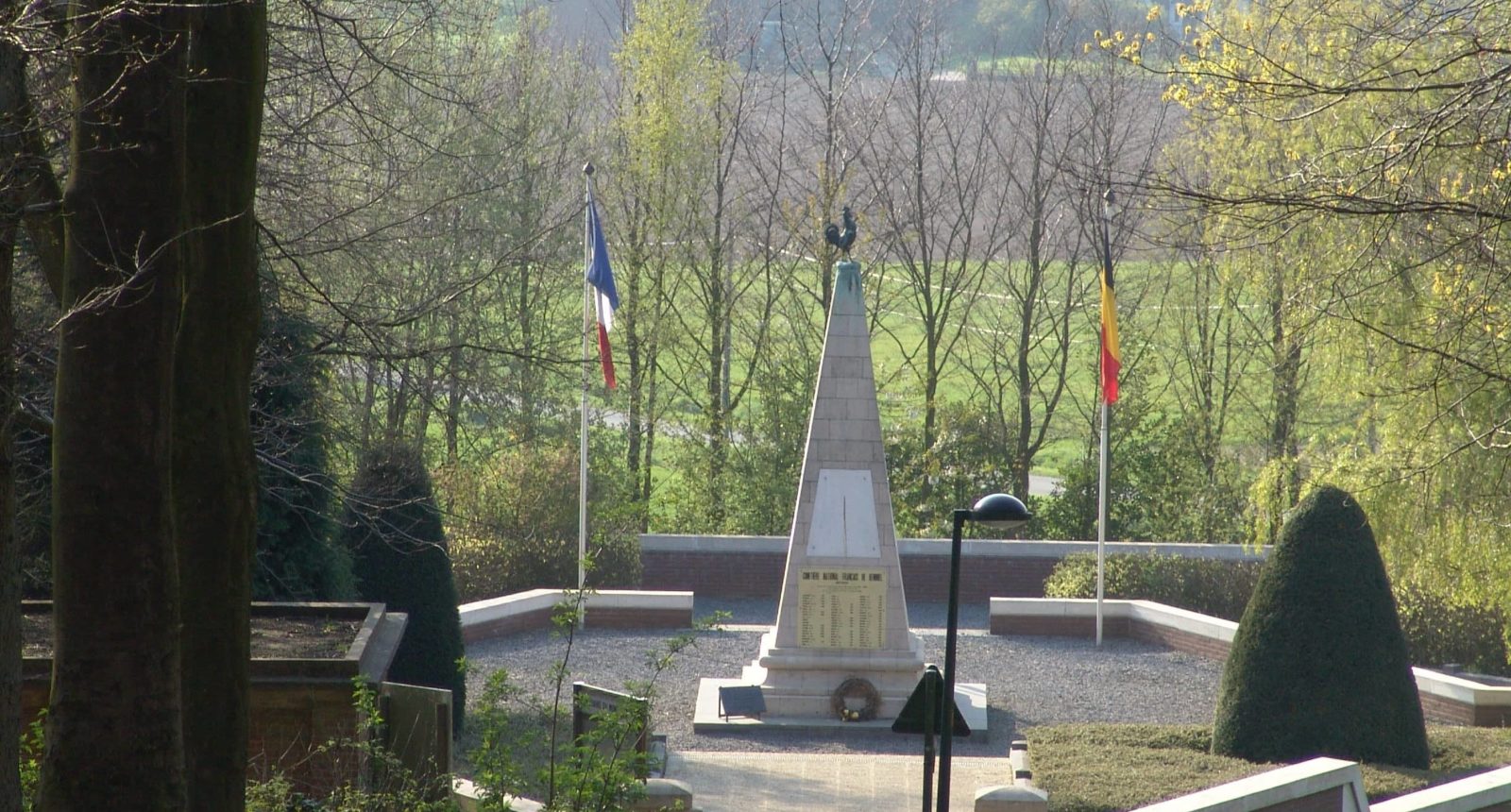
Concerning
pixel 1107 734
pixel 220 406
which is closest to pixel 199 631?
pixel 220 406

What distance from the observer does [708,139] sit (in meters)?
28.9

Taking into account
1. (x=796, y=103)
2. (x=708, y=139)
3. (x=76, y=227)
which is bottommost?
(x=76, y=227)

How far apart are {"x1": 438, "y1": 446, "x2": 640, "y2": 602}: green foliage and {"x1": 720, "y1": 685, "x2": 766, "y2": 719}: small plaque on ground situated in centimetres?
643

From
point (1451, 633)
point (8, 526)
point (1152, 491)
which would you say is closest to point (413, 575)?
point (8, 526)

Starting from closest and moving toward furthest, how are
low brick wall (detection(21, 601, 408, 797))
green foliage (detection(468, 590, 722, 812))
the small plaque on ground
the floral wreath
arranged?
green foliage (detection(468, 590, 722, 812)), low brick wall (detection(21, 601, 408, 797)), the small plaque on ground, the floral wreath

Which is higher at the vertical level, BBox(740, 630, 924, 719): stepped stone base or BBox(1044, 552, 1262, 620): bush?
BBox(1044, 552, 1262, 620): bush

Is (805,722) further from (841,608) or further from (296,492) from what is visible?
(296,492)

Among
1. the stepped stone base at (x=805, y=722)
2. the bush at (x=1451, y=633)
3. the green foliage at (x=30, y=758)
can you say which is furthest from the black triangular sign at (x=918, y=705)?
the bush at (x=1451, y=633)

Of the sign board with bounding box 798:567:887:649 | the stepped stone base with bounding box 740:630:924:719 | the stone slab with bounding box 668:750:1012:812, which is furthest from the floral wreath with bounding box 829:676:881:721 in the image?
the stone slab with bounding box 668:750:1012:812

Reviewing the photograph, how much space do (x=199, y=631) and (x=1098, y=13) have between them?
29384 mm

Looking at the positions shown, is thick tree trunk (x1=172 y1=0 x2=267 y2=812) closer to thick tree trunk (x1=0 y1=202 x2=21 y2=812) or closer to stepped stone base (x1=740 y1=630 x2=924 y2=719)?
thick tree trunk (x1=0 y1=202 x2=21 y2=812)

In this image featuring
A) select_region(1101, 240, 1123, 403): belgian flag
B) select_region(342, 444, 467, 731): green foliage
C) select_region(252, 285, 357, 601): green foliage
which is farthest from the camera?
select_region(1101, 240, 1123, 403): belgian flag

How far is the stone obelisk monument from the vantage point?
51.8 feet

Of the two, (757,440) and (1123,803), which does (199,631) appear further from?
(757,440)
